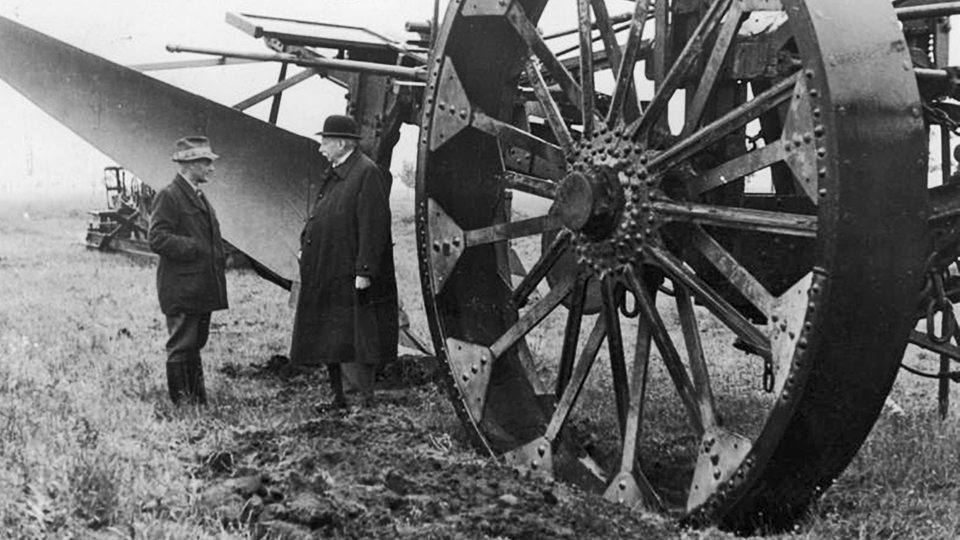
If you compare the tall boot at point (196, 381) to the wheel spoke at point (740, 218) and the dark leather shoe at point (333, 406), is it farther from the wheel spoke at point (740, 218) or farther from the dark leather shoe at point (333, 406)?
the wheel spoke at point (740, 218)

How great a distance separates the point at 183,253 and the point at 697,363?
11.2 feet

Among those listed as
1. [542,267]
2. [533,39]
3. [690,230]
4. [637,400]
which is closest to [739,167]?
[690,230]

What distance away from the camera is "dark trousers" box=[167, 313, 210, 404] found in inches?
258

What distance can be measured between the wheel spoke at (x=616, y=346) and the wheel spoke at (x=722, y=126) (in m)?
0.56

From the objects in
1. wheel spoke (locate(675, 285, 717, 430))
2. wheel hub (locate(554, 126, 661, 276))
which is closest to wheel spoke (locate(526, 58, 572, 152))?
wheel hub (locate(554, 126, 661, 276))

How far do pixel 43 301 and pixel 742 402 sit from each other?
7726mm

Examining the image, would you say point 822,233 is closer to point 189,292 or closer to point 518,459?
point 518,459

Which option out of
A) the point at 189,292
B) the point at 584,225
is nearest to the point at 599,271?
the point at 584,225

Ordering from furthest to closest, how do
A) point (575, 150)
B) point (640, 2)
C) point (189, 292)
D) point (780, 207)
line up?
point (189, 292) → point (780, 207) → point (575, 150) → point (640, 2)

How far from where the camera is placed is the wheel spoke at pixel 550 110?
15.7 feet

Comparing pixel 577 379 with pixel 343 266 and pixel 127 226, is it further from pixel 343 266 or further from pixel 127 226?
pixel 127 226

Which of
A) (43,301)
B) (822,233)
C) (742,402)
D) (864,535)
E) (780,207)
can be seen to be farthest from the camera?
(43,301)

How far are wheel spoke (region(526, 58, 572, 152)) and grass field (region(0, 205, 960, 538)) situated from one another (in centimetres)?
148

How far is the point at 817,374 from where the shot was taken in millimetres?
3568
